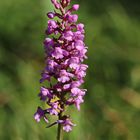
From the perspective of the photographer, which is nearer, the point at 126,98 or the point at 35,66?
the point at 126,98

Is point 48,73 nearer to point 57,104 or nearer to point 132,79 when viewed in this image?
point 57,104

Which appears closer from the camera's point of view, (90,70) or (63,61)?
(63,61)

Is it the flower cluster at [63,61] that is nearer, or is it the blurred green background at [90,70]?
the flower cluster at [63,61]

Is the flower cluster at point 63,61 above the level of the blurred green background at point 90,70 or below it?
below

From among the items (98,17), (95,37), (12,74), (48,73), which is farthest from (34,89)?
(48,73)

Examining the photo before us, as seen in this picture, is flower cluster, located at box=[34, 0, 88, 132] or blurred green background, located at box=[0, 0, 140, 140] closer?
flower cluster, located at box=[34, 0, 88, 132]

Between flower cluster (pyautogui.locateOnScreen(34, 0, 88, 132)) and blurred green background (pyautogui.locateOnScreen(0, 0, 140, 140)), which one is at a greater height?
blurred green background (pyautogui.locateOnScreen(0, 0, 140, 140))

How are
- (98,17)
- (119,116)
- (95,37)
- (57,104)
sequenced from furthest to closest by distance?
(98,17) < (95,37) < (119,116) < (57,104)

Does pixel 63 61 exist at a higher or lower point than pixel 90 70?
lower
